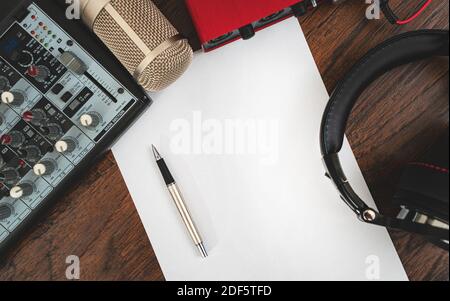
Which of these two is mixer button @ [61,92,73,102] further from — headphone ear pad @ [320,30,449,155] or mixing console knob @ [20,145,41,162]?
headphone ear pad @ [320,30,449,155]

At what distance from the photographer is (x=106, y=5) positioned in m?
0.57

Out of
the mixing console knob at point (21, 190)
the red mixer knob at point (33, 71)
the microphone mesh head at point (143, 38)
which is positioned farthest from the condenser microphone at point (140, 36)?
the mixing console knob at point (21, 190)

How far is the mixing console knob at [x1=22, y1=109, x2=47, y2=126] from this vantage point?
633 mm

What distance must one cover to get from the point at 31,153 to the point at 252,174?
0.30 metres

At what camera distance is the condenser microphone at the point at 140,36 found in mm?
569

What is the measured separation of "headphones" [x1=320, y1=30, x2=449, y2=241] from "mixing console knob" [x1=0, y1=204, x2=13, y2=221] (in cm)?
42

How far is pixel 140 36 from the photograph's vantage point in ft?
1.87

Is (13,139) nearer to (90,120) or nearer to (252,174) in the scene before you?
(90,120)

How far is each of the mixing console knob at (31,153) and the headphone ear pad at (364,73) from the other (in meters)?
0.37

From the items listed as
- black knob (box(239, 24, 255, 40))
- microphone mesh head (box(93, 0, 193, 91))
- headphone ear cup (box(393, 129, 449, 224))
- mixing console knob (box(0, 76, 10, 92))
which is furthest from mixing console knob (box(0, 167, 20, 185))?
headphone ear cup (box(393, 129, 449, 224))

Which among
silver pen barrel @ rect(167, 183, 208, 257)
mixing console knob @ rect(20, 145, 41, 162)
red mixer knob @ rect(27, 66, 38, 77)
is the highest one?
red mixer knob @ rect(27, 66, 38, 77)

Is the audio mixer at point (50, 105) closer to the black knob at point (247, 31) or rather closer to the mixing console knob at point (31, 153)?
the mixing console knob at point (31, 153)

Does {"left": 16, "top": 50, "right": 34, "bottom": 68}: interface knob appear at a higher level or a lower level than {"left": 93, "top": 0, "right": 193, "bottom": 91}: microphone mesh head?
higher

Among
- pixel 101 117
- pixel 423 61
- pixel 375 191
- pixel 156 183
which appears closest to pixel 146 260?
pixel 156 183
